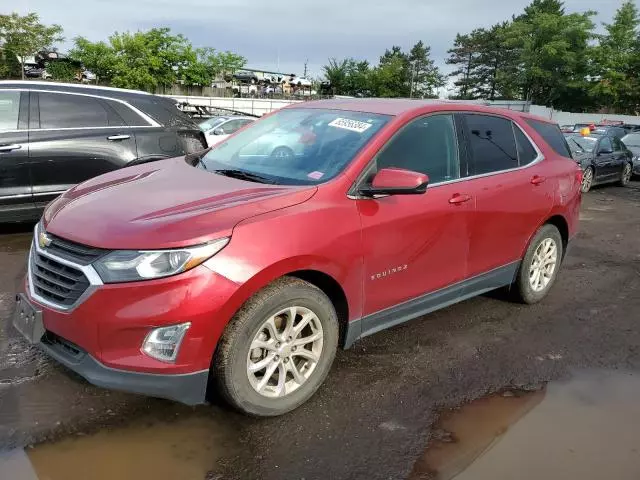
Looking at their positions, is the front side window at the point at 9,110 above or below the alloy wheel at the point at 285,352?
above

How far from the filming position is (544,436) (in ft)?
9.95

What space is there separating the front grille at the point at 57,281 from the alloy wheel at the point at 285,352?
0.86 m

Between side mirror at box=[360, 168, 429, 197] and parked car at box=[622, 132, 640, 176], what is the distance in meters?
15.8

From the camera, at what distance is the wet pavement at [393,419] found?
2.66 meters

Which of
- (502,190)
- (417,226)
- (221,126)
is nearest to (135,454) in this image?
(417,226)

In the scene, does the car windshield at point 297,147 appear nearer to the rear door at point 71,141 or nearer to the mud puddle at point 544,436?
the mud puddle at point 544,436

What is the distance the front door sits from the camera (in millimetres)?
3283

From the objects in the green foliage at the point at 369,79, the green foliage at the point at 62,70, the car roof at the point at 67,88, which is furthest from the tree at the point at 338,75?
the car roof at the point at 67,88

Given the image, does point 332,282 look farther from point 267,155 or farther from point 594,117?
point 594,117

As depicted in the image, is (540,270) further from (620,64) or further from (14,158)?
(620,64)

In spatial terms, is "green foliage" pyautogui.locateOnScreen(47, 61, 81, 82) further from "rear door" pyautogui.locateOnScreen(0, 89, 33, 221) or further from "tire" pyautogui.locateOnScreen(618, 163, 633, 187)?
"rear door" pyautogui.locateOnScreen(0, 89, 33, 221)

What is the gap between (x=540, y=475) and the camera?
2.69 meters

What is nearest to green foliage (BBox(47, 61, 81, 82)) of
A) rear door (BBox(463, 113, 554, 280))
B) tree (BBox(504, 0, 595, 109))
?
rear door (BBox(463, 113, 554, 280))

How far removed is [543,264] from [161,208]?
351 centimetres
